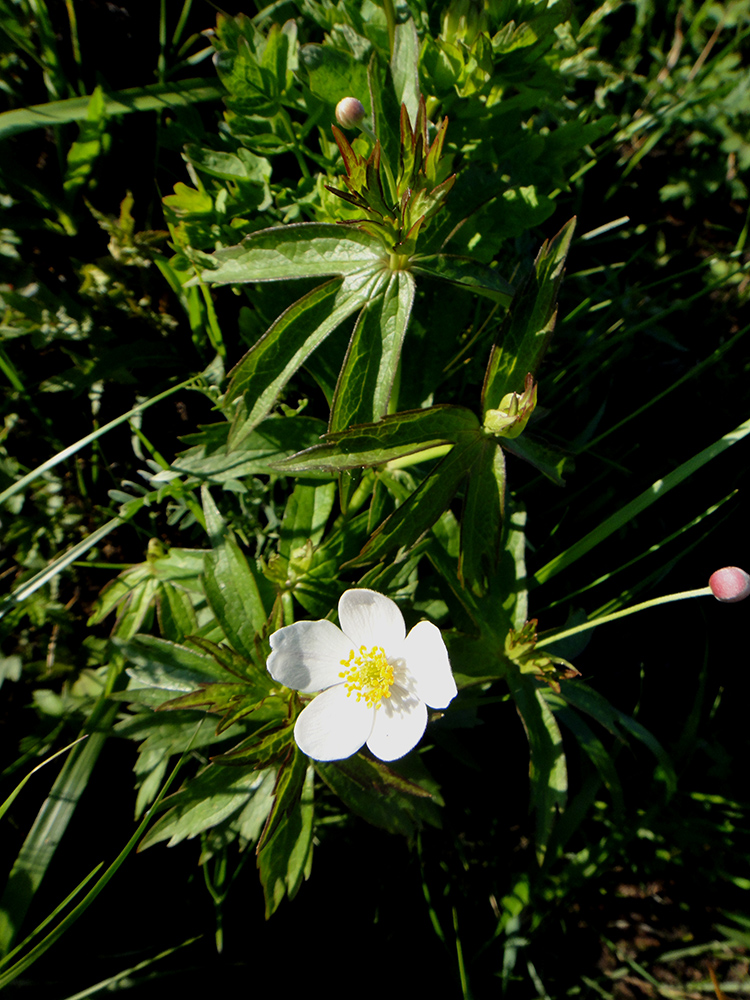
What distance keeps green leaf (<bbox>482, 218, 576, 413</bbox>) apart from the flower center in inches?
27.7

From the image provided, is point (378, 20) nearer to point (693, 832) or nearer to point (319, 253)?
point (319, 253)

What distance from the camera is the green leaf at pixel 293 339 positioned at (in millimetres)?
1738

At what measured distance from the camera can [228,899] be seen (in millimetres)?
2283

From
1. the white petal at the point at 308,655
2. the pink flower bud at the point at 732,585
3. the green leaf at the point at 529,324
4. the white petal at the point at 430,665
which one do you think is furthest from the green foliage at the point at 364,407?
the pink flower bud at the point at 732,585

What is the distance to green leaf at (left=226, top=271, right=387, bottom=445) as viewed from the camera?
68.4 inches

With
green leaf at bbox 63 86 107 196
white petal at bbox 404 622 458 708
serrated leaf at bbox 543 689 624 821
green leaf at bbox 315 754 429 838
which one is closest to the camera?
white petal at bbox 404 622 458 708

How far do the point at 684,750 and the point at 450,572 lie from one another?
1.16 m

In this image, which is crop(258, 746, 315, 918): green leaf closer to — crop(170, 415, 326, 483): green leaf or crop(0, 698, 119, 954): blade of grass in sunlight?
crop(0, 698, 119, 954): blade of grass in sunlight

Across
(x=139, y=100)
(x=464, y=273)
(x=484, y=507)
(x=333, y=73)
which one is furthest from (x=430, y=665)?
(x=139, y=100)

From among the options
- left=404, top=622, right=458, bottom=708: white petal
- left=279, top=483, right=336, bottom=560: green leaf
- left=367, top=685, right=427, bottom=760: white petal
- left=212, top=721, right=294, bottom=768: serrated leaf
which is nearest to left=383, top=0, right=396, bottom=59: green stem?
left=279, top=483, right=336, bottom=560: green leaf

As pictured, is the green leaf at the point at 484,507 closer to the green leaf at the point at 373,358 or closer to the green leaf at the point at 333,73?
the green leaf at the point at 373,358

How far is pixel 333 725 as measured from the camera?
171cm

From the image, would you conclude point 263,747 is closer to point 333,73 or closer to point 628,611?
point 628,611

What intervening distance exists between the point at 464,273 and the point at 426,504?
0.63 m
